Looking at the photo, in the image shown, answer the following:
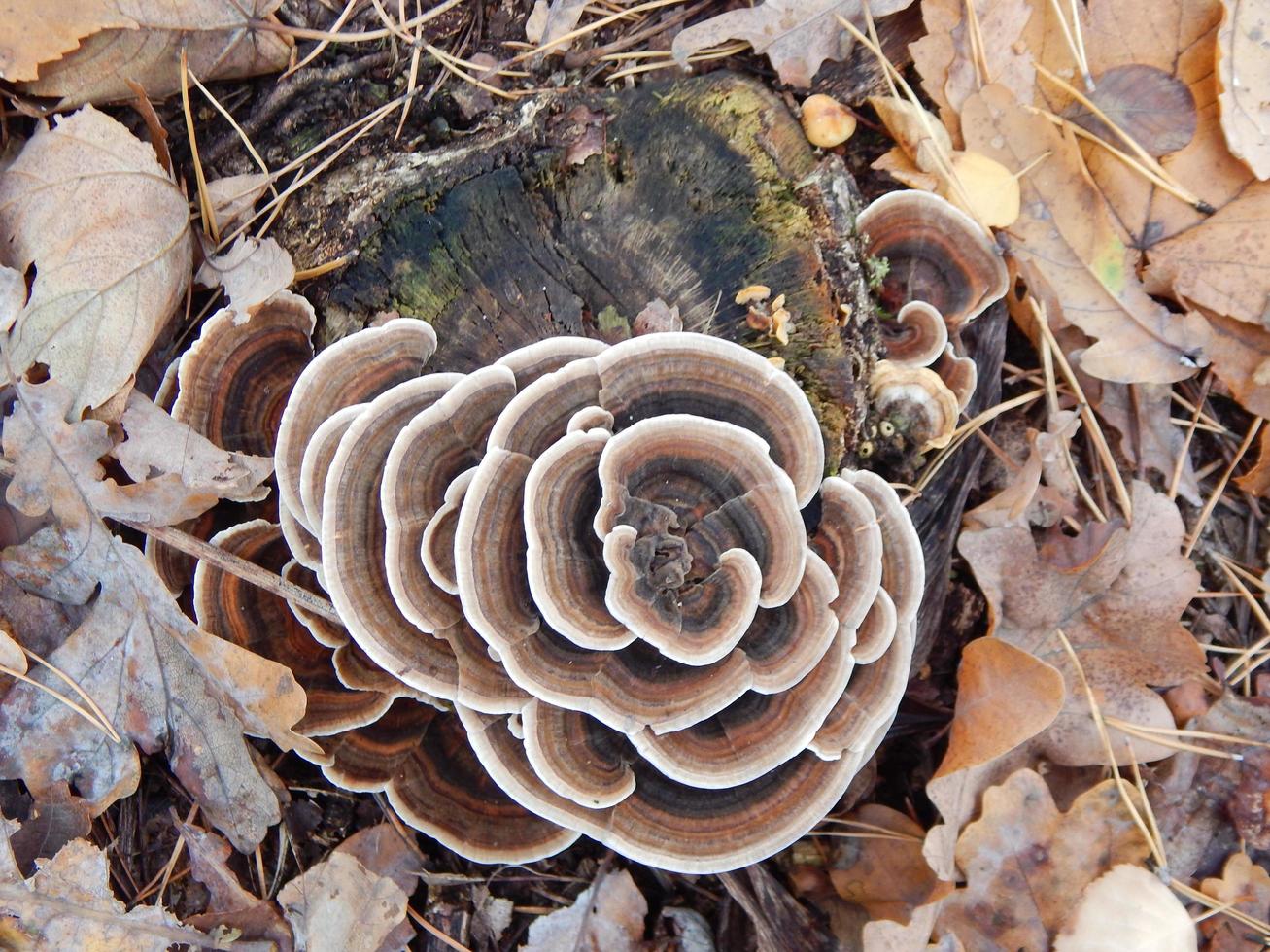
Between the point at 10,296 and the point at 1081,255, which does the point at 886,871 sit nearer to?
the point at 1081,255

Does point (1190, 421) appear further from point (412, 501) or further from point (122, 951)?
point (122, 951)

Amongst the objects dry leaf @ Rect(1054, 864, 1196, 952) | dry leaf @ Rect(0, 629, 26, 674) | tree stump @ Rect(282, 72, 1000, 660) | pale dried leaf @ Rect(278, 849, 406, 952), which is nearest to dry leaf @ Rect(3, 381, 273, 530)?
dry leaf @ Rect(0, 629, 26, 674)

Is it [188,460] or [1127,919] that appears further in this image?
[1127,919]

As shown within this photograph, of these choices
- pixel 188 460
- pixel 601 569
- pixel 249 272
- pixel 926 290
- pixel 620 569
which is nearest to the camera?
pixel 620 569

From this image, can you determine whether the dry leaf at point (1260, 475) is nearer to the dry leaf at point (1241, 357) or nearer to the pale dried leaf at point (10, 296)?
the dry leaf at point (1241, 357)

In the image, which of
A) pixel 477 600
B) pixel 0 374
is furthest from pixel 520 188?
pixel 0 374

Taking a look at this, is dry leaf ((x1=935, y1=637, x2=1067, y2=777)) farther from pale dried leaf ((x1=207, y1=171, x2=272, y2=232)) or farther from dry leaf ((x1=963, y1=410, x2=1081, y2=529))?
pale dried leaf ((x1=207, y1=171, x2=272, y2=232))

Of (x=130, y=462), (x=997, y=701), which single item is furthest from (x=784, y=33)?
(x=130, y=462)
